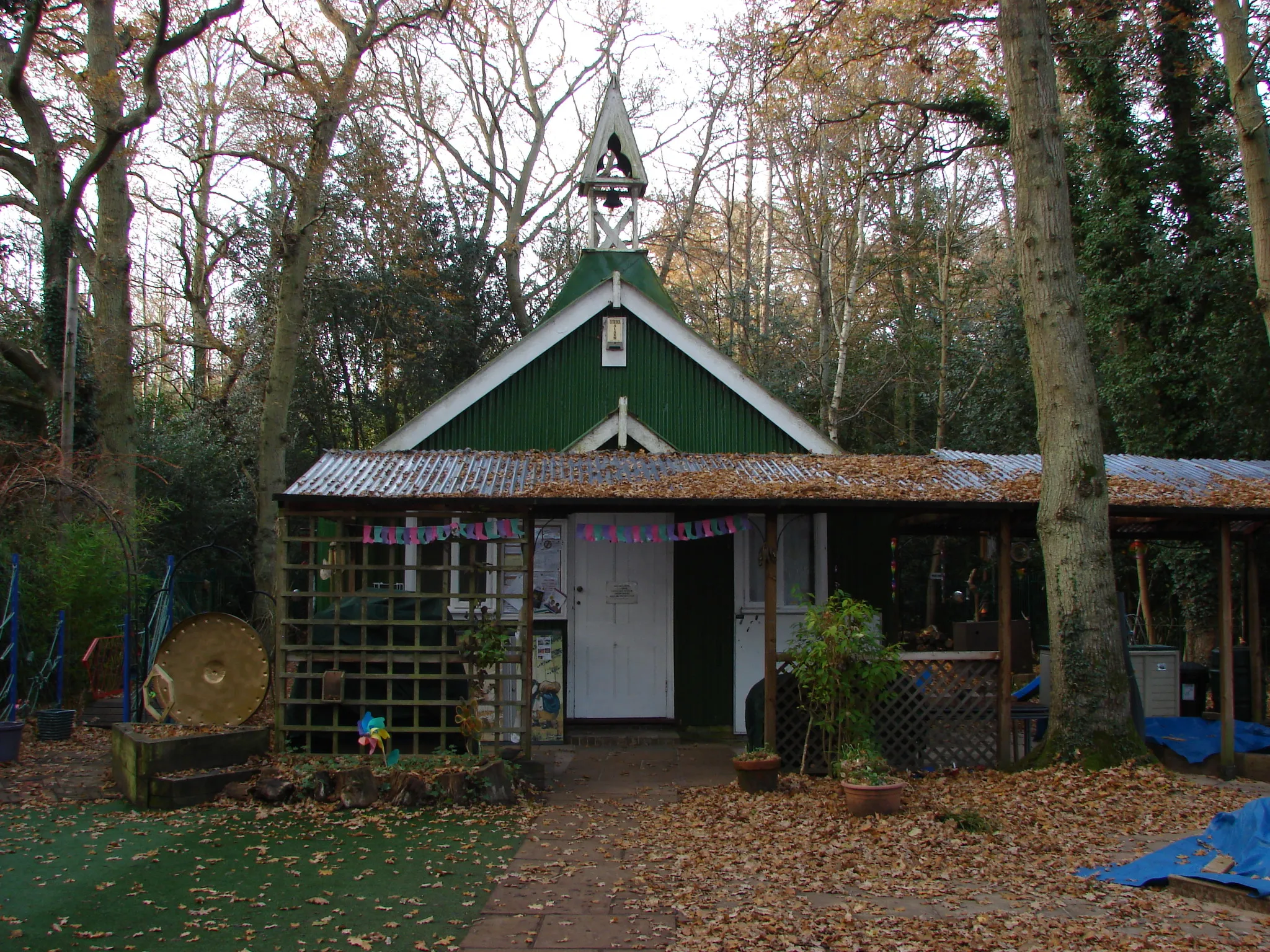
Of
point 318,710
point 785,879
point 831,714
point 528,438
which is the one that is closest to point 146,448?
point 528,438

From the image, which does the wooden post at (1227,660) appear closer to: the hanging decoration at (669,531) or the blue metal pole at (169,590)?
the hanging decoration at (669,531)

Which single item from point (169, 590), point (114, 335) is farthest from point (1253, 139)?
point (114, 335)

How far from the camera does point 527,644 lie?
333 inches

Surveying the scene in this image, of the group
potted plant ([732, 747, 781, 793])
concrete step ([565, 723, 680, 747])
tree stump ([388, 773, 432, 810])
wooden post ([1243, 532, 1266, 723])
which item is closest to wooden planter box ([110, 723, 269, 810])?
tree stump ([388, 773, 432, 810])

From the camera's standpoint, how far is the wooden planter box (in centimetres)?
747

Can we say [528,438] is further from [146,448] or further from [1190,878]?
[146,448]

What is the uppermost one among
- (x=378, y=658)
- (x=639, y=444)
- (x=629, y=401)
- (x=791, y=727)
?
(x=629, y=401)

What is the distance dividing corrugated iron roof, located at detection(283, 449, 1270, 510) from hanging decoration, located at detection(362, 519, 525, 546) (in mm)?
325

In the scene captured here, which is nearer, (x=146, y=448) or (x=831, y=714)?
(x=831, y=714)

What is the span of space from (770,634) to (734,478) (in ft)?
4.79

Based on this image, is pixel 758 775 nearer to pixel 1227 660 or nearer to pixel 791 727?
pixel 791 727

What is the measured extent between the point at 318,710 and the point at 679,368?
5759mm

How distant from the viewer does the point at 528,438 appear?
1166 cm

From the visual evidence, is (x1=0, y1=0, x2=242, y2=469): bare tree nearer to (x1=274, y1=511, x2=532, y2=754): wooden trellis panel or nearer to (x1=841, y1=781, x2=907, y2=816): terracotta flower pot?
(x1=274, y1=511, x2=532, y2=754): wooden trellis panel
